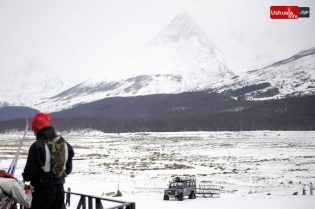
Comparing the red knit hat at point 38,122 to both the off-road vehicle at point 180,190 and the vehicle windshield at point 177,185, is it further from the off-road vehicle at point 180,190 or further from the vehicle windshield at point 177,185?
the vehicle windshield at point 177,185

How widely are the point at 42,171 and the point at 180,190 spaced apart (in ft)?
63.7

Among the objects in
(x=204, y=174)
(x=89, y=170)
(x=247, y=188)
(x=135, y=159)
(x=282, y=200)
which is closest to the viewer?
(x=282, y=200)

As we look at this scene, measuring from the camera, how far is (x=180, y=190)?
24.8 m

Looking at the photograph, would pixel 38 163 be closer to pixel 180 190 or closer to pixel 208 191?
pixel 180 190

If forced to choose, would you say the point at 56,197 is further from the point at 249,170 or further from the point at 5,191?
the point at 249,170

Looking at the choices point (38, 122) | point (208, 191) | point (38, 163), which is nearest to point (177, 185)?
point (208, 191)

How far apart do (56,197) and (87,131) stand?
5685 inches

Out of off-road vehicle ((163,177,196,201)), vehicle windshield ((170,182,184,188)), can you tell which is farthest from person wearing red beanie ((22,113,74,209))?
vehicle windshield ((170,182,184,188))

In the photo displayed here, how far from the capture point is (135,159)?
53.6 metres

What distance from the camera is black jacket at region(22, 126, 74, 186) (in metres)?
5.85

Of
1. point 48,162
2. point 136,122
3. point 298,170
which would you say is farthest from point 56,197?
point 136,122

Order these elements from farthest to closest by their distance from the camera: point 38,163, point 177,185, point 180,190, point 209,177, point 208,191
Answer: point 209,177
point 208,191
point 177,185
point 180,190
point 38,163

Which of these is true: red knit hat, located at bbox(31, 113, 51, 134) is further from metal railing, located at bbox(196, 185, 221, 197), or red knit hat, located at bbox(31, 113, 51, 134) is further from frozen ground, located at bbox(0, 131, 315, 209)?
metal railing, located at bbox(196, 185, 221, 197)

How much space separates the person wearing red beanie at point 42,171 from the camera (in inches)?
231
